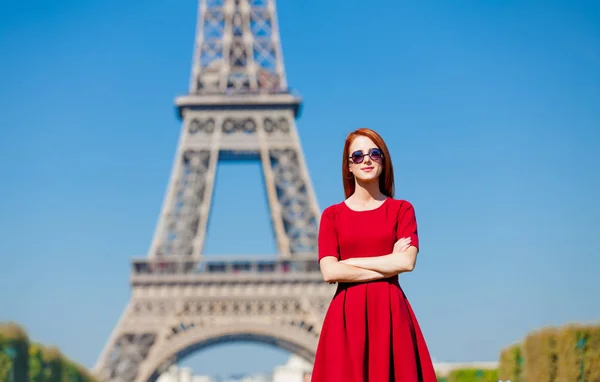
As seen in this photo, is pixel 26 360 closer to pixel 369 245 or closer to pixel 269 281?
pixel 269 281

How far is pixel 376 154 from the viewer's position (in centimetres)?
479

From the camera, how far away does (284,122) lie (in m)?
47.2

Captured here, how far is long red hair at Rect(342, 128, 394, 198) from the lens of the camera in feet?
15.8

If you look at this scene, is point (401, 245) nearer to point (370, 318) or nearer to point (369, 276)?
point (369, 276)

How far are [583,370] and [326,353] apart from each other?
19.7 m

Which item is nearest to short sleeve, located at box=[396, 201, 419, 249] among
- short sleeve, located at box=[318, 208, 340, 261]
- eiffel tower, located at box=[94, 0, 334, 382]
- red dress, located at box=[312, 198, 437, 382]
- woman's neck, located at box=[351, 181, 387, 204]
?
red dress, located at box=[312, 198, 437, 382]

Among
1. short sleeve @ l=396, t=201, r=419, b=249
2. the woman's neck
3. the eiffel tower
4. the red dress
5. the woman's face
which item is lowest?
the red dress

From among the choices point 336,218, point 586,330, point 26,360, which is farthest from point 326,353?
point 26,360

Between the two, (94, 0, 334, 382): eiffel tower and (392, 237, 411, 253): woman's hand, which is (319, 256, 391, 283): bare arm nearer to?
(392, 237, 411, 253): woman's hand

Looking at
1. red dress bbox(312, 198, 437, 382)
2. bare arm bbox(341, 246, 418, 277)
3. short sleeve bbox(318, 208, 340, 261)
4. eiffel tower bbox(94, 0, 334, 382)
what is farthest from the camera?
eiffel tower bbox(94, 0, 334, 382)

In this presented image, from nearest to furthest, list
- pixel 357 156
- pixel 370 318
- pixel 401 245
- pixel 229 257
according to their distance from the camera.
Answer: pixel 370 318 < pixel 401 245 < pixel 357 156 < pixel 229 257

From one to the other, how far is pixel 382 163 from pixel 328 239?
0.41 m

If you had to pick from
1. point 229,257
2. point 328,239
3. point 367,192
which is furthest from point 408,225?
point 229,257

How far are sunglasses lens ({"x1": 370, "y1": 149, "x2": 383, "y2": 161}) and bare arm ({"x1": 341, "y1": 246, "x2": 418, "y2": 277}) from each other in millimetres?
427
